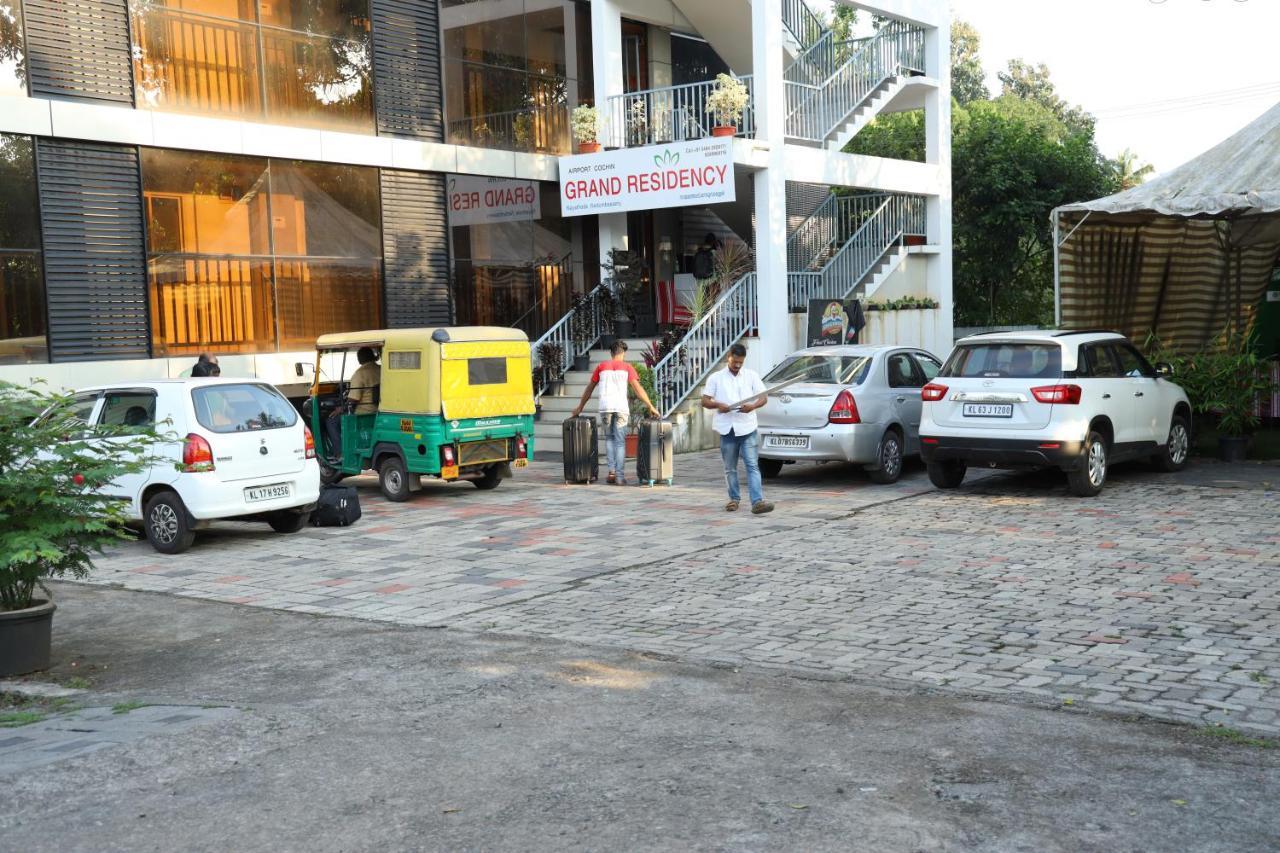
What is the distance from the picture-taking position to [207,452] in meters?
11.5

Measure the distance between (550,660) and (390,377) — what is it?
7878 mm

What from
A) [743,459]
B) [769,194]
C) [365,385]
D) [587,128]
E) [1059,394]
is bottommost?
[743,459]

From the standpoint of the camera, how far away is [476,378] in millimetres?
14703

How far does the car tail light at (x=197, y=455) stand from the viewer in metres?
11.5

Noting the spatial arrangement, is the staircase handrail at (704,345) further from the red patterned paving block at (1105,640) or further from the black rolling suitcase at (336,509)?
the red patterned paving block at (1105,640)

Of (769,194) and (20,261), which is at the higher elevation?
(769,194)

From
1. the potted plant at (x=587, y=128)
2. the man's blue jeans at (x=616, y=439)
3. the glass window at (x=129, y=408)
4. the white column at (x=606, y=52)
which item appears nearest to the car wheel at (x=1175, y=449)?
the man's blue jeans at (x=616, y=439)

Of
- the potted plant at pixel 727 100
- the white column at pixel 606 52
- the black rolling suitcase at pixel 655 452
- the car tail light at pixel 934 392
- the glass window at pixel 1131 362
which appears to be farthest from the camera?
the white column at pixel 606 52

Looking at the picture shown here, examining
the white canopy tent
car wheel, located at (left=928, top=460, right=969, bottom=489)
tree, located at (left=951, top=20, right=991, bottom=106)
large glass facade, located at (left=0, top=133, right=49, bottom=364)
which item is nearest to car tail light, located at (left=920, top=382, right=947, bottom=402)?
car wheel, located at (left=928, top=460, right=969, bottom=489)

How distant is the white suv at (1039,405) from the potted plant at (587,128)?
9824 mm

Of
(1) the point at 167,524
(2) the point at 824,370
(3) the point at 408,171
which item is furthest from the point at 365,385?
(3) the point at 408,171

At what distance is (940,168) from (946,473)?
1236 centimetres

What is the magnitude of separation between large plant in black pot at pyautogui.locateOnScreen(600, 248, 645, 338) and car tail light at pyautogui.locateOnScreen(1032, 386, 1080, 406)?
10329 millimetres

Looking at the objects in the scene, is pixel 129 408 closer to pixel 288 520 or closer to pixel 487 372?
pixel 288 520
